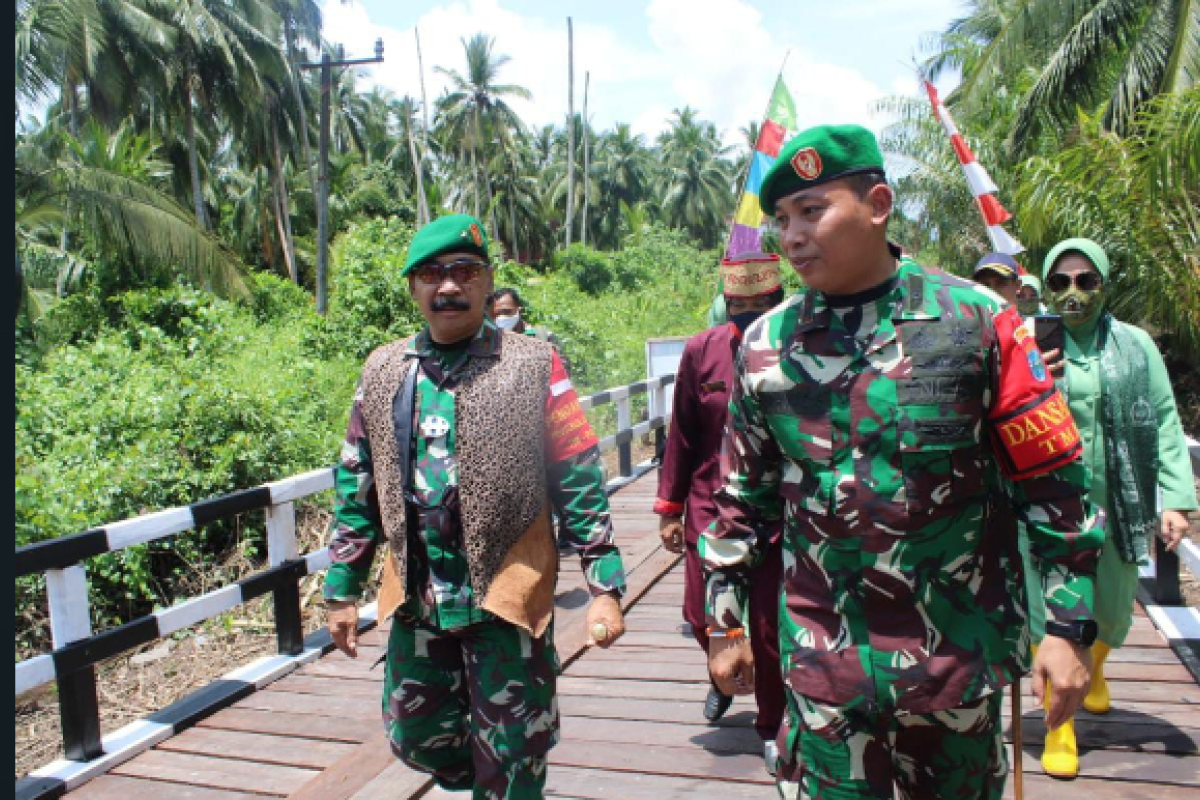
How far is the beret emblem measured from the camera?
7.57 ft

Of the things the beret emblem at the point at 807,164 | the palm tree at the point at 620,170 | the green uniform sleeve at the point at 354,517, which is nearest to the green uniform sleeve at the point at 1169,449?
the beret emblem at the point at 807,164

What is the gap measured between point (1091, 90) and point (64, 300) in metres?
19.2

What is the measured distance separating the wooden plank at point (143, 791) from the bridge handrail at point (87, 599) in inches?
6.9

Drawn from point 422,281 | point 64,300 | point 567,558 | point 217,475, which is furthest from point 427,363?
point 64,300

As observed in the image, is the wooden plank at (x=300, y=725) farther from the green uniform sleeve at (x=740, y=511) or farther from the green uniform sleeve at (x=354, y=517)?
the green uniform sleeve at (x=740, y=511)

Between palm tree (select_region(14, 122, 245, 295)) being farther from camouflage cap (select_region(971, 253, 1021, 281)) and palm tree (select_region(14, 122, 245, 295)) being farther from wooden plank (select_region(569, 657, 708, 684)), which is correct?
camouflage cap (select_region(971, 253, 1021, 281))

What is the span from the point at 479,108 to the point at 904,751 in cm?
5535

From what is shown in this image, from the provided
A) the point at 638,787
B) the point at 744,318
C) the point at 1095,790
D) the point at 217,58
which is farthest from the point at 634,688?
Answer: the point at 217,58

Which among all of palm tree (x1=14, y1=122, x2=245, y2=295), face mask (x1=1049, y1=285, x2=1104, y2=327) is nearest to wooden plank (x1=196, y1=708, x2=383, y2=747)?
face mask (x1=1049, y1=285, x2=1104, y2=327)

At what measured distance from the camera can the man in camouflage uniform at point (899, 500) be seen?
7.33 ft

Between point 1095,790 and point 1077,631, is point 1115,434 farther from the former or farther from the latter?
point 1077,631

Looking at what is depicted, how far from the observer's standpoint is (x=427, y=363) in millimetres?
3172

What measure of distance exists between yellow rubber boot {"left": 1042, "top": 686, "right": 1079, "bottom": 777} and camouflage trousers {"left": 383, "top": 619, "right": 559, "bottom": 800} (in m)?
1.87

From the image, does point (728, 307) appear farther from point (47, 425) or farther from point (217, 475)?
point (47, 425)
